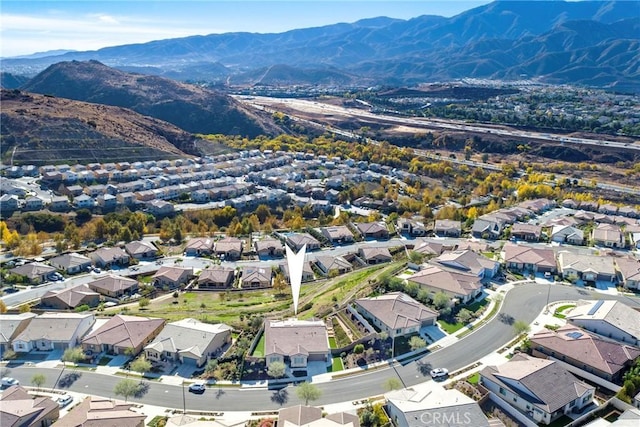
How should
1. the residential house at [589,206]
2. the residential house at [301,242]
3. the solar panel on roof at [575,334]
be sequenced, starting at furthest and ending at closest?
1. the residential house at [589,206]
2. the residential house at [301,242]
3. the solar panel on roof at [575,334]

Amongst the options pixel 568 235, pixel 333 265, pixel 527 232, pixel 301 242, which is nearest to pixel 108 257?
pixel 301 242

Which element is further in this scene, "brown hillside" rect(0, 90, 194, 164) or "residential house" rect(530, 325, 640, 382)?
"brown hillside" rect(0, 90, 194, 164)

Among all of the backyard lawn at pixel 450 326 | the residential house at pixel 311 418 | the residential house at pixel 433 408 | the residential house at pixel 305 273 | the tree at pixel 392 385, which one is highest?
the residential house at pixel 433 408

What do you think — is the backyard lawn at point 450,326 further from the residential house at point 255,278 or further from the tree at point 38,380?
the tree at point 38,380

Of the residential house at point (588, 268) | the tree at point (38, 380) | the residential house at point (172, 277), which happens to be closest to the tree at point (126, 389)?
the tree at point (38, 380)

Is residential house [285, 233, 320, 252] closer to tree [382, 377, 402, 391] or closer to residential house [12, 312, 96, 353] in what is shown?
residential house [12, 312, 96, 353]

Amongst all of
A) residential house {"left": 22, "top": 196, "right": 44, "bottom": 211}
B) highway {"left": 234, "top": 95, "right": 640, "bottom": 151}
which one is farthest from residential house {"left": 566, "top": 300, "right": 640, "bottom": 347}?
highway {"left": 234, "top": 95, "right": 640, "bottom": 151}

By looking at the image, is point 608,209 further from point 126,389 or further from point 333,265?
point 126,389
